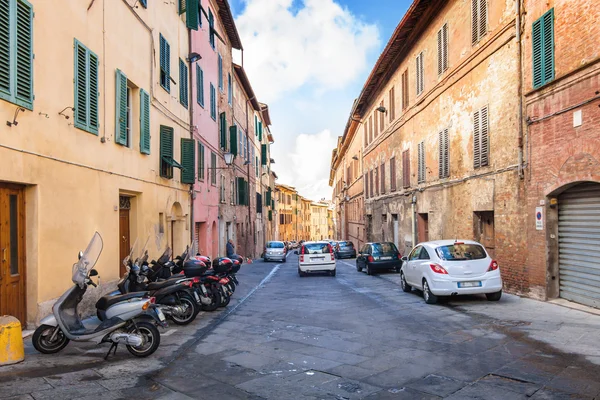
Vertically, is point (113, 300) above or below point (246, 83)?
below

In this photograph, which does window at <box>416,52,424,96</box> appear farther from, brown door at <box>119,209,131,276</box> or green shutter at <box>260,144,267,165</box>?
green shutter at <box>260,144,267,165</box>

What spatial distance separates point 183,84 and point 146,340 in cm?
1298

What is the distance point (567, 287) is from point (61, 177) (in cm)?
1054

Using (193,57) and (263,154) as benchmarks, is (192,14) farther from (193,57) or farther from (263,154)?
(263,154)

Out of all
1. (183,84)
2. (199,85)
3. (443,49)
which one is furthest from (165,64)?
(443,49)

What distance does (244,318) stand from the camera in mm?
10336

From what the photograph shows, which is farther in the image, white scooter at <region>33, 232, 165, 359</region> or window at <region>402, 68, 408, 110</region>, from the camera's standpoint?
window at <region>402, 68, 408, 110</region>

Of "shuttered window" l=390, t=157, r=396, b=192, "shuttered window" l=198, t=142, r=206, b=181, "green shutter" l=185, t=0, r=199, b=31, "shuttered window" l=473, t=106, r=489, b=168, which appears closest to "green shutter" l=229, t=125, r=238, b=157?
"shuttered window" l=198, t=142, r=206, b=181

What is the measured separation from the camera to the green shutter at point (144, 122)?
530 inches

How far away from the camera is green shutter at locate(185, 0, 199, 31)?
18438mm

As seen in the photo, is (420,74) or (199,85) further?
(199,85)

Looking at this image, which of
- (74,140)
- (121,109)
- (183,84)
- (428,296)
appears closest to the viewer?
(74,140)

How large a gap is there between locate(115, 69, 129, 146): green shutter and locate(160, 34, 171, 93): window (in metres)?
3.38

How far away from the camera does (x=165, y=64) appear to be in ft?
51.6
